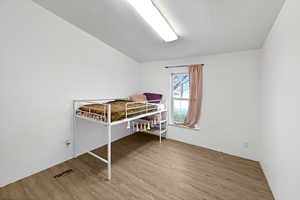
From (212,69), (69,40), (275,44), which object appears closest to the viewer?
(275,44)

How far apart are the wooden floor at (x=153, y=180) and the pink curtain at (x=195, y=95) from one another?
76 cm

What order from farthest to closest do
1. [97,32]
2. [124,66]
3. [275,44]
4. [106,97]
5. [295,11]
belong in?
[124,66] → [106,97] → [97,32] → [275,44] → [295,11]

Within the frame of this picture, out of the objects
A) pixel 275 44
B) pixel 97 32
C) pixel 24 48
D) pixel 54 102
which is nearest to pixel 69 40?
pixel 97 32

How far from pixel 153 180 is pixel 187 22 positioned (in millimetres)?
2383

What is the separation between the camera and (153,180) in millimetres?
1834

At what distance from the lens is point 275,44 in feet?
5.00

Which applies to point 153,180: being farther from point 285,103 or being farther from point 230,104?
point 230,104

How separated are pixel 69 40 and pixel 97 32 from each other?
1.74 ft

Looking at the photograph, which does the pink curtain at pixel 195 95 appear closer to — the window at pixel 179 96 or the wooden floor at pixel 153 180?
the window at pixel 179 96

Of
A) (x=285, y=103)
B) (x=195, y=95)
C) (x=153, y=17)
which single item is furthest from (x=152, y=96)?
(x=285, y=103)

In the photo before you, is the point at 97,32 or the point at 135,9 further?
the point at 97,32

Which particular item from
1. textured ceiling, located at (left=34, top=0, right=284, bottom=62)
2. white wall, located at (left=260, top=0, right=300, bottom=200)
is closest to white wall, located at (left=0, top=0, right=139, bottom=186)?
textured ceiling, located at (left=34, top=0, right=284, bottom=62)

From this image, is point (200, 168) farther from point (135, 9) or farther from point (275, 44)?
point (135, 9)

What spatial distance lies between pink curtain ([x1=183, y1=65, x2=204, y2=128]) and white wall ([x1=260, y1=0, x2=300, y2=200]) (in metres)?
1.28
